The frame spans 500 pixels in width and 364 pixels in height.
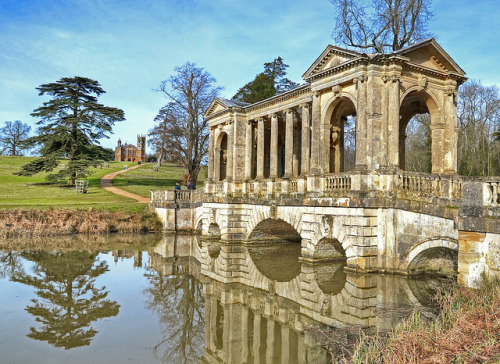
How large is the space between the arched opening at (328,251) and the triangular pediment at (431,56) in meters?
7.09

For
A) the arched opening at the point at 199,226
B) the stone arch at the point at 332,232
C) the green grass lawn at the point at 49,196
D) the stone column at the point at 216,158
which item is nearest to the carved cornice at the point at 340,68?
the stone arch at the point at 332,232

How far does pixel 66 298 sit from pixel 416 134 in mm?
29803

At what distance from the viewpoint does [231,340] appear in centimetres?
778

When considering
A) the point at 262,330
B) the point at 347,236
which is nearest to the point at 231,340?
the point at 262,330

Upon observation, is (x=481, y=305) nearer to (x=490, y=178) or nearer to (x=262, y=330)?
(x=490, y=178)

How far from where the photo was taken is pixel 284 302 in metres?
10.2

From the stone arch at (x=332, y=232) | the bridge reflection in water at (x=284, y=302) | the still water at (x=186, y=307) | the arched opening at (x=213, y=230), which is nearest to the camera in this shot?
the still water at (x=186, y=307)

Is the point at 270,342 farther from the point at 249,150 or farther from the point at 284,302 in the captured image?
the point at 249,150

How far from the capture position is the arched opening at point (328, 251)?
575 inches

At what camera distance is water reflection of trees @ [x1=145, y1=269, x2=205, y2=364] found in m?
7.41

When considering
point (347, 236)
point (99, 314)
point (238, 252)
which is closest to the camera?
point (99, 314)

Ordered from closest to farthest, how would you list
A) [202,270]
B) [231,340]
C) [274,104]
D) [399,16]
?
[231,340]
[202,270]
[274,104]
[399,16]

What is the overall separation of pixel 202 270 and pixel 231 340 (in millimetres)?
6945

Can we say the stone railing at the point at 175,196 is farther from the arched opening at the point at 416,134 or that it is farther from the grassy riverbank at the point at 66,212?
the arched opening at the point at 416,134
